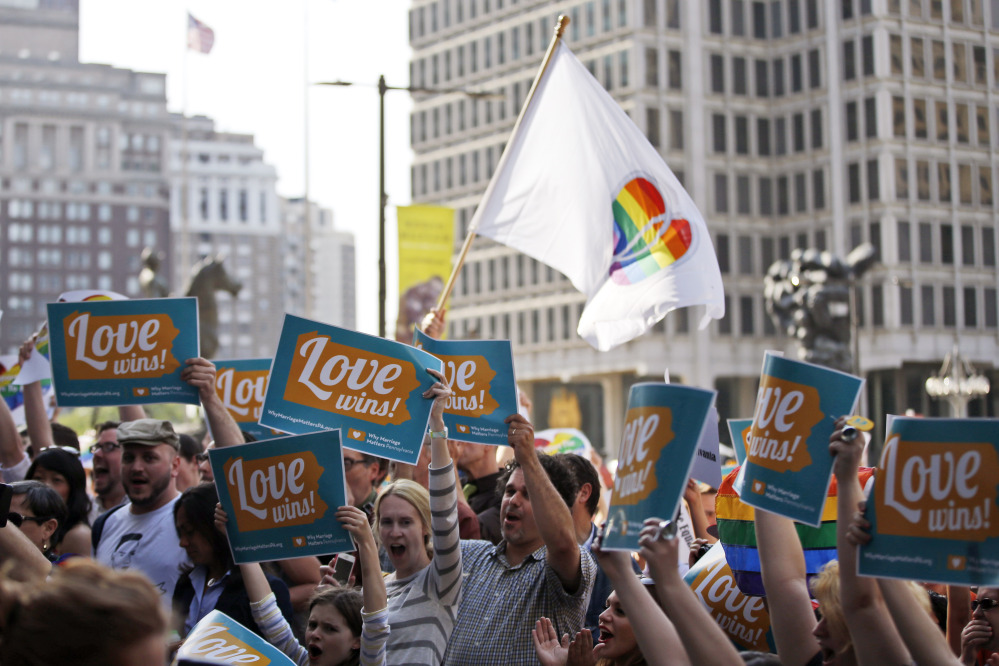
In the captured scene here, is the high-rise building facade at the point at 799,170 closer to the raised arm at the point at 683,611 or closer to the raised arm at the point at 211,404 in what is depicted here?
the raised arm at the point at 211,404

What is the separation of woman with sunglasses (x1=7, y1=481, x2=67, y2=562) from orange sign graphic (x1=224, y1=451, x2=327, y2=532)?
4.50 feet

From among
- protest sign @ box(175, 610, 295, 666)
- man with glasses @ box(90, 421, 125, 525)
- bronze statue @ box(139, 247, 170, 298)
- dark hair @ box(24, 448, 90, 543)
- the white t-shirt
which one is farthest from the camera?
bronze statue @ box(139, 247, 170, 298)

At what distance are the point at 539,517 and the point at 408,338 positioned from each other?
131ft

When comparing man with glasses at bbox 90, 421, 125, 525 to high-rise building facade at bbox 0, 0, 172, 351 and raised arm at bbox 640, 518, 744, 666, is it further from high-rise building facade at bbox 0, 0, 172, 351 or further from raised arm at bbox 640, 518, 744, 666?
high-rise building facade at bbox 0, 0, 172, 351

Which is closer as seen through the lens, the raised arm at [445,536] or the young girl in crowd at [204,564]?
the raised arm at [445,536]

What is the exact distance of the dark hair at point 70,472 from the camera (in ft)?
22.9

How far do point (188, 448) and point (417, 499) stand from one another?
3.31 meters

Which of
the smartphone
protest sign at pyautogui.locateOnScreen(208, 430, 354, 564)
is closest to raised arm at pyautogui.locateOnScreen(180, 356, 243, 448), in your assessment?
protest sign at pyautogui.locateOnScreen(208, 430, 354, 564)

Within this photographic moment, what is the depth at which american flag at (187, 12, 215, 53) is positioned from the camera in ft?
214

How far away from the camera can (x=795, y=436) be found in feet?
13.1

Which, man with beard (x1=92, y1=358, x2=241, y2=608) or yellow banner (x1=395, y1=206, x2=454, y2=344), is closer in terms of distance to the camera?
man with beard (x1=92, y1=358, x2=241, y2=608)

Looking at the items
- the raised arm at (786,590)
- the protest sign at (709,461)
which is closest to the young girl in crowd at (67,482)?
the protest sign at (709,461)

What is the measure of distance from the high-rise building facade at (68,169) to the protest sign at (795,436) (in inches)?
5566

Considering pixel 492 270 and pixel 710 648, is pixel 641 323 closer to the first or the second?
pixel 710 648
